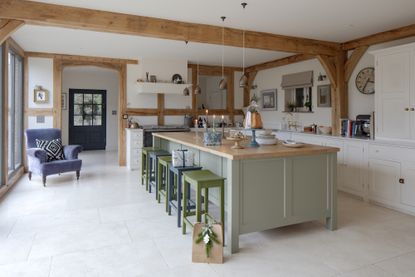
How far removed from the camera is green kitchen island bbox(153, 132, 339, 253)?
9.59 feet

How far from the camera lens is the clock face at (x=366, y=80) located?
523 cm

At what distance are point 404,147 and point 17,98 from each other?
6.91m

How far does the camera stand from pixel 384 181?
4.32 m

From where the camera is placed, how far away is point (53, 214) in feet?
12.9

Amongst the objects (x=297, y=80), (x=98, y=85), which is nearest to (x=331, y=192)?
(x=297, y=80)

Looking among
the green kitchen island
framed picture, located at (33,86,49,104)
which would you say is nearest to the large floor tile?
the green kitchen island

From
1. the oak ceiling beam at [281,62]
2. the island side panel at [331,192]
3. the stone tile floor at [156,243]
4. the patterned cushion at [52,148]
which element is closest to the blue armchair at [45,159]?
the patterned cushion at [52,148]

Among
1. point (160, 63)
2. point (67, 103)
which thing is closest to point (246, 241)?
point (160, 63)

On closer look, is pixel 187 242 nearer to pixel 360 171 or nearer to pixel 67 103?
pixel 360 171

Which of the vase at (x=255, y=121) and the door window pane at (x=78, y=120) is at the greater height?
the door window pane at (x=78, y=120)

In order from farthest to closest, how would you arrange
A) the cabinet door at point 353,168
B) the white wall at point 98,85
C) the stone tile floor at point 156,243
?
the white wall at point 98,85
the cabinet door at point 353,168
the stone tile floor at point 156,243

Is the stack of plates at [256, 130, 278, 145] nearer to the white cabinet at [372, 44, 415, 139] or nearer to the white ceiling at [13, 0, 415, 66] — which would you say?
the white ceiling at [13, 0, 415, 66]

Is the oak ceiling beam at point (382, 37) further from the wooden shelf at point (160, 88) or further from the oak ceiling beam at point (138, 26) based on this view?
the wooden shelf at point (160, 88)

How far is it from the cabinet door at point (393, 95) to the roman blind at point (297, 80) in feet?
6.75
